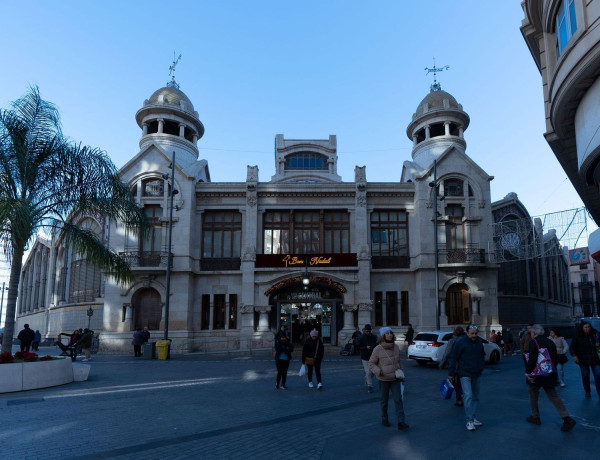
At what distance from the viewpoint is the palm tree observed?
14.1 m

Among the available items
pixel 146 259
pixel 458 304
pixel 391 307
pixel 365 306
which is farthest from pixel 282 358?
pixel 458 304

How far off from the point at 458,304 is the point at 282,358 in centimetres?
2035

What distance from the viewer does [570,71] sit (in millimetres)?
12008

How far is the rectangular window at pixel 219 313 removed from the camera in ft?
100

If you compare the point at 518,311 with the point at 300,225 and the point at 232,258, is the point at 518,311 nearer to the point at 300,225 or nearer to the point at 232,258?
the point at 300,225

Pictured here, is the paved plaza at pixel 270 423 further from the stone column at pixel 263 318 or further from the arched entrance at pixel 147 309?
the arched entrance at pixel 147 309

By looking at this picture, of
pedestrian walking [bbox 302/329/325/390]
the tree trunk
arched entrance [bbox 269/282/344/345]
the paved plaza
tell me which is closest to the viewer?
the paved plaza

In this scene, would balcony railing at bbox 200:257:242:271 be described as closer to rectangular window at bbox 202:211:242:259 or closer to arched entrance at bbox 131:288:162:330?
rectangular window at bbox 202:211:242:259

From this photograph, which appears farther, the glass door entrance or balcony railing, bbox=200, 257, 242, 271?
the glass door entrance

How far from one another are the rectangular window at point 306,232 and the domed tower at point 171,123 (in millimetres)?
8522

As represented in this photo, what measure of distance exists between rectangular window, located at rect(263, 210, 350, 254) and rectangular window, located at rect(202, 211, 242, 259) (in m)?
1.83

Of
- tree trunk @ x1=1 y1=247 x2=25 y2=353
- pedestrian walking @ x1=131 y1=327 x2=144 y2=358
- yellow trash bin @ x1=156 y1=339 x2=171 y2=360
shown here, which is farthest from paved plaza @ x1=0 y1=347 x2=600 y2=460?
pedestrian walking @ x1=131 y1=327 x2=144 y2=358

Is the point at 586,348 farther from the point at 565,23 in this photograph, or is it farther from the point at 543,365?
the point at 565,23

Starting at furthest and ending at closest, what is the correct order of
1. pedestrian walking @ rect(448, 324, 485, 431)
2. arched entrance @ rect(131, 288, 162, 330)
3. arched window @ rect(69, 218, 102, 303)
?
arched window @ rect(69, 218, 102, 303) → arched entrance @ rect(131, 288, 162, 330) → pedestrian walking @ rect(448, 324, 485, 431)
